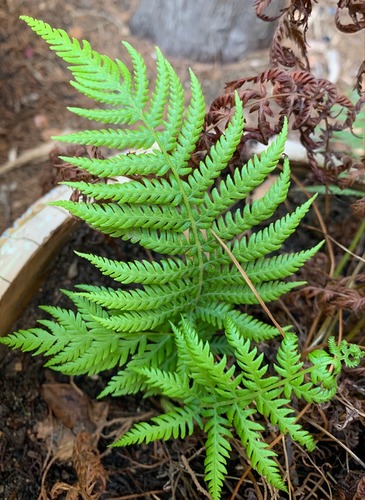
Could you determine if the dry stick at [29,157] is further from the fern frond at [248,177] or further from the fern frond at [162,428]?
the fern frond at [162,428]

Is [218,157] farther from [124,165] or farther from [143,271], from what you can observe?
[143,271]

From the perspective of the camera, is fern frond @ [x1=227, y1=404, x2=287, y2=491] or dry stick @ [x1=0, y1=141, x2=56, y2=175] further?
dry stick @ [x1=0, y1=141, x2=56, y2=175]

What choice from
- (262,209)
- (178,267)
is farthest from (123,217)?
(262,209)

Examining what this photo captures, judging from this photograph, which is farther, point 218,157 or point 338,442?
point 338,442

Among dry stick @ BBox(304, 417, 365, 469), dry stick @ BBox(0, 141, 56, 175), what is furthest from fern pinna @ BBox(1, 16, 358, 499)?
dry stick @ BBox(0, 141, 56, 175)

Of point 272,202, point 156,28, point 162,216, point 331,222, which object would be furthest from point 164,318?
point 156,28

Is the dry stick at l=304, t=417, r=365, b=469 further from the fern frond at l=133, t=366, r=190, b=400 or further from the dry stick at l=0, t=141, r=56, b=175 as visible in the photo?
the dry stick at l=0, t=141, r=56, b=175

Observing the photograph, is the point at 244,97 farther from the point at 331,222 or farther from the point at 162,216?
the point at 331,222

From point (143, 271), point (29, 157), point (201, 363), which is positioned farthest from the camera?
point (29, 157)
